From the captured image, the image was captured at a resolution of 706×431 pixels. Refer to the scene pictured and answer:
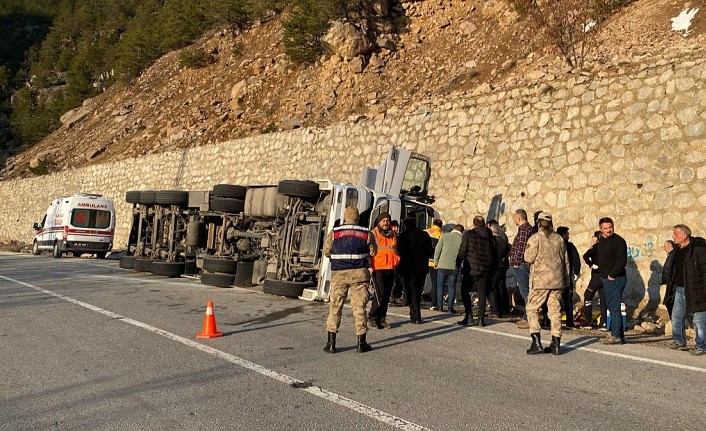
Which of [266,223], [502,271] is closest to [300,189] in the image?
[266,223]

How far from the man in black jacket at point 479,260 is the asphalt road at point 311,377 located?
1.32ft

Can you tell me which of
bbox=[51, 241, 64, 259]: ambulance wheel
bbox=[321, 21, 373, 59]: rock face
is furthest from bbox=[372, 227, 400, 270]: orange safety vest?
bbox=[321, 21, 373, 59]: rock face

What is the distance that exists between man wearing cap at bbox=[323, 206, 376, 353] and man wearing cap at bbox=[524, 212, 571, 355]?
6.74ft

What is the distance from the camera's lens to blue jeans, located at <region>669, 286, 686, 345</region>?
25.5 ft

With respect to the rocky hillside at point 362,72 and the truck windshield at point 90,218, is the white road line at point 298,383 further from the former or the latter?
the truck windshield at point 90,218

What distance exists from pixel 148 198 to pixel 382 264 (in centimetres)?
981

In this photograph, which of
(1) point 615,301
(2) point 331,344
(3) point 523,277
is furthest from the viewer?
(3) point 523,277

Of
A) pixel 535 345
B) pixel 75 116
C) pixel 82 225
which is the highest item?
pixel 75 116

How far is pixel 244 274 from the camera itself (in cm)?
1323

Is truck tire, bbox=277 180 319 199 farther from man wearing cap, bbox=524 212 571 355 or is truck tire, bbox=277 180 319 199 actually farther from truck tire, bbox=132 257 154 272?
truck tire, bbox=132 257 154 272

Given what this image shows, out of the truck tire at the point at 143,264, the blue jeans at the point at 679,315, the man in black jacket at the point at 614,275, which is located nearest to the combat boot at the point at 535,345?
the man in black jacket at the point at 614,275

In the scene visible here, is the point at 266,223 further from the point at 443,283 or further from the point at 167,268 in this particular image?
the point at 443,283

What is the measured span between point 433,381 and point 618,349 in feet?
11.1

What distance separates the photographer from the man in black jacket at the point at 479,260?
9125mm
